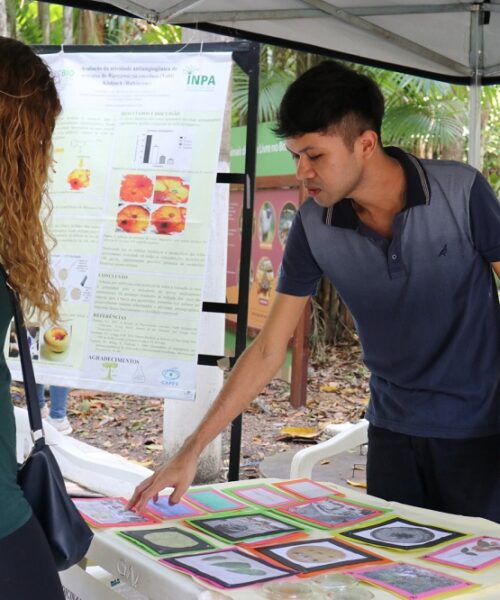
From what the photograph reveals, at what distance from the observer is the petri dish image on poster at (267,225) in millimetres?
5996

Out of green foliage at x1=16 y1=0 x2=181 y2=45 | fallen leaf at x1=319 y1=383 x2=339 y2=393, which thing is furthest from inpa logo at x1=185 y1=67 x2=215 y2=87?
green foliage at x1=16 y1=0 x2=181 y2=45

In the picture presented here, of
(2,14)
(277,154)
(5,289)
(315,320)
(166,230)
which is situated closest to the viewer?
(5,289)

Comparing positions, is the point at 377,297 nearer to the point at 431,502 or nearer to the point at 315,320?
the point at 431,502

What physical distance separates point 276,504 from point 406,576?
0.48 metres

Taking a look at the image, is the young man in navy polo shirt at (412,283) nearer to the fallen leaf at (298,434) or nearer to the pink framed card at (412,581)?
the pink framed card at (412,581)

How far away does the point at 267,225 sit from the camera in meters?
6.07

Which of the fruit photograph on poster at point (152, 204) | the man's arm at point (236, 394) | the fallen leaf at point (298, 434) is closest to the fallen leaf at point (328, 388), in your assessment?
the fallen leaf at point (298, 434)

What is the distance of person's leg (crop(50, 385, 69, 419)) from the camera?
4695 mm

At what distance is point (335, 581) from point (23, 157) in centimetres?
79

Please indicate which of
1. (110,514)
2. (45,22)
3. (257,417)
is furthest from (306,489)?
(45,22)

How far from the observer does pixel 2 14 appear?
14.8ft

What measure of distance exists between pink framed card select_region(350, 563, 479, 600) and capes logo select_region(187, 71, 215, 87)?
2.16 m

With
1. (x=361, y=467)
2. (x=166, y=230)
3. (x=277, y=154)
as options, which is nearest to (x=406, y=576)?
(x=166, y=230)

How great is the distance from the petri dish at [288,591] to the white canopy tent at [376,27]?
1.84 meters
